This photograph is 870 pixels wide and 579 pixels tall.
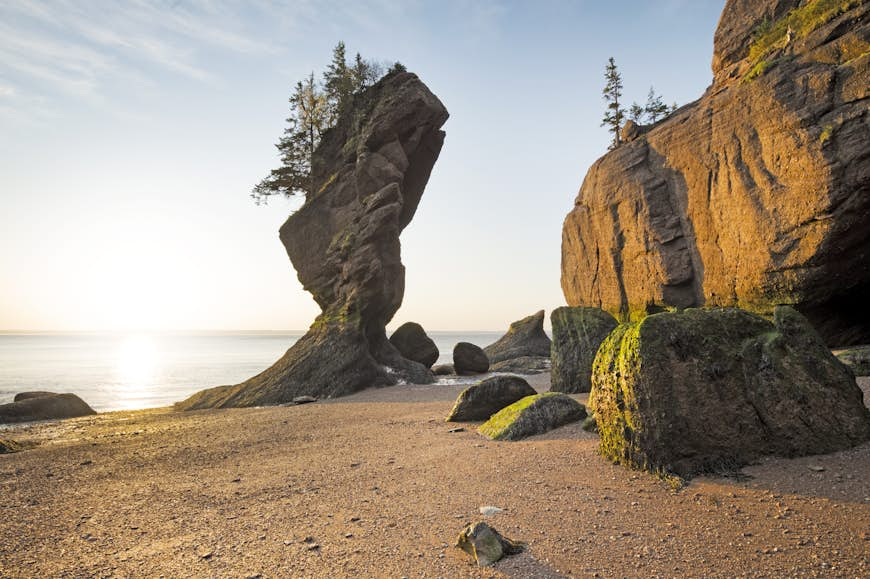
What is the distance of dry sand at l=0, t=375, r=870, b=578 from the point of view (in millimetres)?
4414

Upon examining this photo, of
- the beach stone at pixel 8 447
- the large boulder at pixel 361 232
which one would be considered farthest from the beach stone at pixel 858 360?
the beach stone at pixel 8 447

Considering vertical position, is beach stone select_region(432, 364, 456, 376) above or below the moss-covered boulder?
below

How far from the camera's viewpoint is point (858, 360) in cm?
1186

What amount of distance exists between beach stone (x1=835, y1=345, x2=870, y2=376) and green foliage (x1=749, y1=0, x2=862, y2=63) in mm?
14107

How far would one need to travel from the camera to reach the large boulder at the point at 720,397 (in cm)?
634

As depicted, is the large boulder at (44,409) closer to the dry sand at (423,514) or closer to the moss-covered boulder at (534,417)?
the dry sand at (423,514)

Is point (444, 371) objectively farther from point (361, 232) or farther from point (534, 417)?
point (534, 417)

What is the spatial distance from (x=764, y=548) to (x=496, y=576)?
2.53 m

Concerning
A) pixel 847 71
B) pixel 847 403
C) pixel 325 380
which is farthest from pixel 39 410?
pixel 847 71

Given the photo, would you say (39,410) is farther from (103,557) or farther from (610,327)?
(610,327)

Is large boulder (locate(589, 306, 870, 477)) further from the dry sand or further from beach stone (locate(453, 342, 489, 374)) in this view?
beach stone (locate(453, 342, 489, 374))

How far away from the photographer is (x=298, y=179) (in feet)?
110

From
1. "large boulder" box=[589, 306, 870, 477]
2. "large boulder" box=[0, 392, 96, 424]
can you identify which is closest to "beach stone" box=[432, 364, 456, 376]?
"large boulder" box=[0, 392, 96, 424]

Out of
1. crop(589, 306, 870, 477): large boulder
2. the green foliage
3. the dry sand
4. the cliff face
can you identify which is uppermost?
the green foliage
